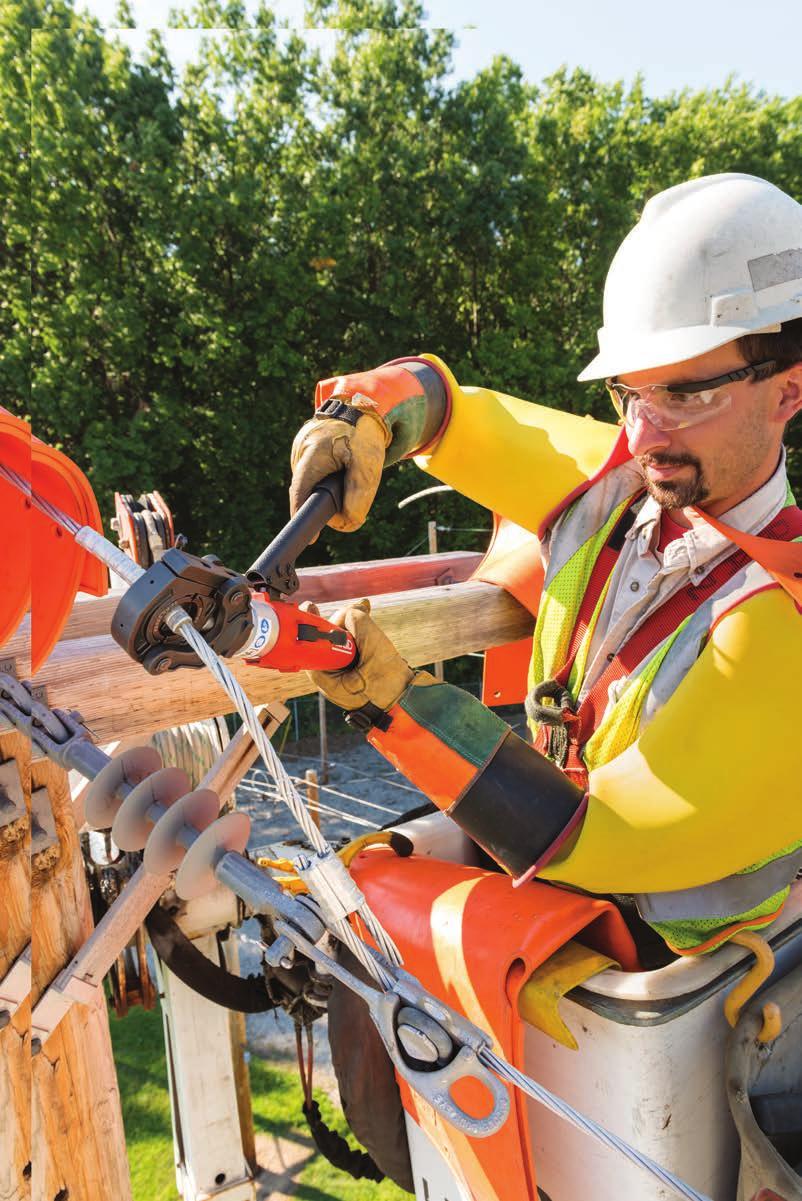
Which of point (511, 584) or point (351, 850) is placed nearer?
point (351, 850)

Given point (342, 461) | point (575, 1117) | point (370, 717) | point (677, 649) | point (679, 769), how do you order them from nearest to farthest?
point (575, 1117)
point (679, 769)
point (370, 717)
point (677, 649)
point (342, 461)

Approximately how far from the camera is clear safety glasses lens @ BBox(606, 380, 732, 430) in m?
1.81

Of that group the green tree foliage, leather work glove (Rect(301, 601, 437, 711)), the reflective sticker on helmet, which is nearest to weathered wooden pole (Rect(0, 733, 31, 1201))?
leather work glove (Rect(301, 601, 437, 711))

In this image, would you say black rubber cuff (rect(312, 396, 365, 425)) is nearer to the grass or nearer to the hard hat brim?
the hard hat brim

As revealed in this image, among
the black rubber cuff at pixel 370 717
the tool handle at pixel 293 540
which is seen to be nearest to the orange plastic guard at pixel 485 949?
the black rubber cuff at pixel 370 717

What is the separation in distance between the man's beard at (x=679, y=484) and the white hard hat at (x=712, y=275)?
0.20m

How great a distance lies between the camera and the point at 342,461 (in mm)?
2154

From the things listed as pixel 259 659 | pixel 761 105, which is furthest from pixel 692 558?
pixel 761 105

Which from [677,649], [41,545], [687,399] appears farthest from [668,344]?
[41,545]

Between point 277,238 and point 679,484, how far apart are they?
1466cm

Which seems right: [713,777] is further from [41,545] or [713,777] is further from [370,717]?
[41,545]

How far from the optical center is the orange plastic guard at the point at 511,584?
2635mm

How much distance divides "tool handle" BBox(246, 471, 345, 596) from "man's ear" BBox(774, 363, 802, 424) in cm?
98

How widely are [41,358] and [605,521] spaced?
13159 mm
